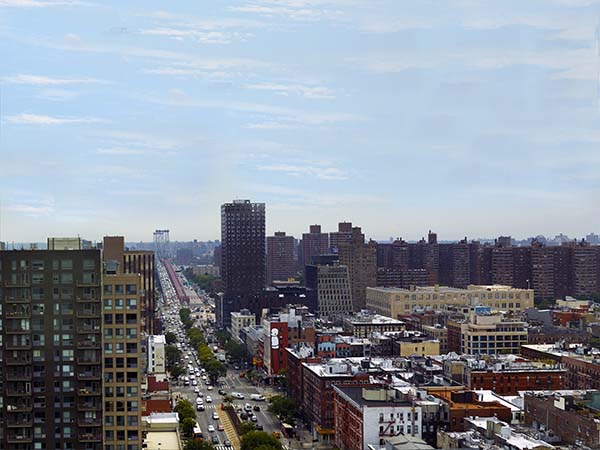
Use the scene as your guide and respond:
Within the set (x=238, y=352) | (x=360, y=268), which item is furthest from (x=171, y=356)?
(x=360, y=268)

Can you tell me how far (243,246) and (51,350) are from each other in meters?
115

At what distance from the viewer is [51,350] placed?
40.3 meters

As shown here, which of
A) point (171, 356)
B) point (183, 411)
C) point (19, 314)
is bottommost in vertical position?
point (183, 411)

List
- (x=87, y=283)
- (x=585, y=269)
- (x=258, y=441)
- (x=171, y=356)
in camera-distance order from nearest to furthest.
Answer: (x=87, y=283) → (x=258, y=441) → (x=171, y=356) → (x=585, y=269)

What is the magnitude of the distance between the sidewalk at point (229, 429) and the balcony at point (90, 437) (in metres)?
24.1

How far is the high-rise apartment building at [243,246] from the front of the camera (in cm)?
15325

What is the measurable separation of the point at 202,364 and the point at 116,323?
218 ft

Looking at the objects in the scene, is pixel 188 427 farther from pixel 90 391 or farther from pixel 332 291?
pixel 332 291

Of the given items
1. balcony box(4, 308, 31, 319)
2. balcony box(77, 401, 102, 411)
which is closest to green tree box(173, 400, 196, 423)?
balcony box(77, 401, 102, 411)

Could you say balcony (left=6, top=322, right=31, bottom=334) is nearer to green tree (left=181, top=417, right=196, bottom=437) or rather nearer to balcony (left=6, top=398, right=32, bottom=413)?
balcony (left=6, top=398, right=32, bottom=413)

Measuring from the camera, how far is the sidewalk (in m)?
65.7

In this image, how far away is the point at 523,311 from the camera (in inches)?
4781

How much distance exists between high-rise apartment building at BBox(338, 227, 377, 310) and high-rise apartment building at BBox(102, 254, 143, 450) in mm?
112883

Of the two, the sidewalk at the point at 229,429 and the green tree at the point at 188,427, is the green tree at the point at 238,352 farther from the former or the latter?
the green tree at the point at 188,427
